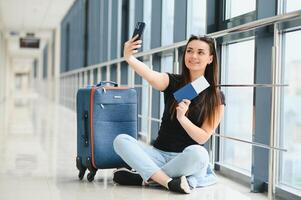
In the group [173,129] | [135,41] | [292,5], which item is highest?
[292,5]

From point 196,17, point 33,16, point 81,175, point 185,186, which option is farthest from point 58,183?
point 33,16

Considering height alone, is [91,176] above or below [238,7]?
below

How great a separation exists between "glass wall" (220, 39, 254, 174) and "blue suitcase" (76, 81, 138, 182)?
0.60 metres

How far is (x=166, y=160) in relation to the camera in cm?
234

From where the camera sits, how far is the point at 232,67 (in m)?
2.85

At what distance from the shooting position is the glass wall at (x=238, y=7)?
257 centimetres

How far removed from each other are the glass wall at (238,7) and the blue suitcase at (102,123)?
74cm

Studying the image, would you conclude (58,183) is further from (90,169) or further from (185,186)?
(185,186)

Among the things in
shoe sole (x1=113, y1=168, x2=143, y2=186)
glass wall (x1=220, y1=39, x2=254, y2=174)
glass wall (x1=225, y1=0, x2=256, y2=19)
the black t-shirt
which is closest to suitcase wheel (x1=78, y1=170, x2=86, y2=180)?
shoe sole (x1=113, y1=168, x2=143, y2=186)

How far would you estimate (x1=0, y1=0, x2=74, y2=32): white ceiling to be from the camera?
33.4 feet

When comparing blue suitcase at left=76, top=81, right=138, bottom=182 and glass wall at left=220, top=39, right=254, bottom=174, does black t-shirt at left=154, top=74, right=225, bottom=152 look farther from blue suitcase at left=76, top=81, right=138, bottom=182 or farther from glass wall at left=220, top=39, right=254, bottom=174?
glass wall at left=220, top=39, right=254, bottom=174

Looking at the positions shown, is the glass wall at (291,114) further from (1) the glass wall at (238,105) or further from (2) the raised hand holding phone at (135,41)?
(2) the raised hand holding phone at (135,41)

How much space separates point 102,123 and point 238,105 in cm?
80

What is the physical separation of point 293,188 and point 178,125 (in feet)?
1.89
